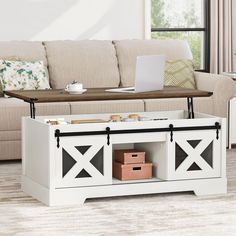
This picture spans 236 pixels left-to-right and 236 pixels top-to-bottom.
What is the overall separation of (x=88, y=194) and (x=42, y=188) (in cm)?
27

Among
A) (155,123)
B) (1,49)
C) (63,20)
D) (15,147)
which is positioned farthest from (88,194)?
(63,20)

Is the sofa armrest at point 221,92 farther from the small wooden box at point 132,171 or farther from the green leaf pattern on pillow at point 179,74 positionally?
the small wooden box at point 132,171

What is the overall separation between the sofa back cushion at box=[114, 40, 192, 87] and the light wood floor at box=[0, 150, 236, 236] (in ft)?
6.50

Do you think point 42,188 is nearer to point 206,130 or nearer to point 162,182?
point 162,182

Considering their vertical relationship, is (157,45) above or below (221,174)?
above

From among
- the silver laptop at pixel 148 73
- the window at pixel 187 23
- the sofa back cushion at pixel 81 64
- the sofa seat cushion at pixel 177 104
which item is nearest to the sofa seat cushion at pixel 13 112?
the sofa back cushion at pixel 81 64

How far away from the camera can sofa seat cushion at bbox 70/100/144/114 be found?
237 inches

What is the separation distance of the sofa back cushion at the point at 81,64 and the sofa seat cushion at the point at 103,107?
51 centimetres

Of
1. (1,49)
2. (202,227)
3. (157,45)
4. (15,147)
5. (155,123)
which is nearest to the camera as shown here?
(202,227)

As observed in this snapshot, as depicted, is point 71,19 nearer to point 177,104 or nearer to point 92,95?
point 177,104

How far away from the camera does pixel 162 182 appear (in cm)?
478

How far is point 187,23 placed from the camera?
763cm

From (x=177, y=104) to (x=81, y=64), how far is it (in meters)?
0.88

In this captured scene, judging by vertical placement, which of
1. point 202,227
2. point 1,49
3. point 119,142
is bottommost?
point 202,227
